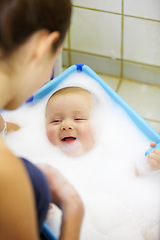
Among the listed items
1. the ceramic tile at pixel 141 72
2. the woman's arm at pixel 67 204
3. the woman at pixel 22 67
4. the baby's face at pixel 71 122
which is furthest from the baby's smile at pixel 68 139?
the ceramic tile at pixel 141 72

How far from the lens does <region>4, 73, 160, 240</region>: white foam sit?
99 cm

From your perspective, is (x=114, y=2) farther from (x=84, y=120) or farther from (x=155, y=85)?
(x=84, y=120)

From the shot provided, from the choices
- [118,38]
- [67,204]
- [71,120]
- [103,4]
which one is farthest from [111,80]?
[67,204]

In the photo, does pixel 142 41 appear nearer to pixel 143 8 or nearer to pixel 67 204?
pixel 143 8

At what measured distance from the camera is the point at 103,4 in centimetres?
149

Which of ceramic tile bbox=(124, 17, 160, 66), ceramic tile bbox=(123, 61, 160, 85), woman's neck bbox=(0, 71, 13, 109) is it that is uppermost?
woman's neck bbox=(0, 71, 13, 109)

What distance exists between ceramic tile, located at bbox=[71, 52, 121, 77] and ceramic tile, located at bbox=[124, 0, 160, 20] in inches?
10.4

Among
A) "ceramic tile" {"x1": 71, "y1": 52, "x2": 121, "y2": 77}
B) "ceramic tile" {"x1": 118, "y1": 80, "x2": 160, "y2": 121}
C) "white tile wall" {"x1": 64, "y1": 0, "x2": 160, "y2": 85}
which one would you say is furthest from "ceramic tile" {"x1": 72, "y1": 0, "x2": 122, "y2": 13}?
"ceramic tile" {"x1": 118, "y1": 80, "x2": 160, "y2": 121}

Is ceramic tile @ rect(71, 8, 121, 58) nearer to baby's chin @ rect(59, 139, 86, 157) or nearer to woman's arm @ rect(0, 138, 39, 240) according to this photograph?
baby's chin @ rect(59, 139, 86, 157)

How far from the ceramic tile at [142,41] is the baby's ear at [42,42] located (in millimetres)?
1029

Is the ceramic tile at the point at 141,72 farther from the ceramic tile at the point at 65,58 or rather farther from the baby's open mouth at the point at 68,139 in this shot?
the baby's open mouth at the point at 68,139

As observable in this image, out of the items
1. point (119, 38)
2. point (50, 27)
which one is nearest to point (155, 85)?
point (119, 38)

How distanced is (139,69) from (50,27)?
118 cm

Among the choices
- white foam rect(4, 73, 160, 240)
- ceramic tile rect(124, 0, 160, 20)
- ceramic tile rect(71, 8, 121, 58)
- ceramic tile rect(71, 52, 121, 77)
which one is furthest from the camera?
A: ceramic tile rect(71, 52, 121, 77)
